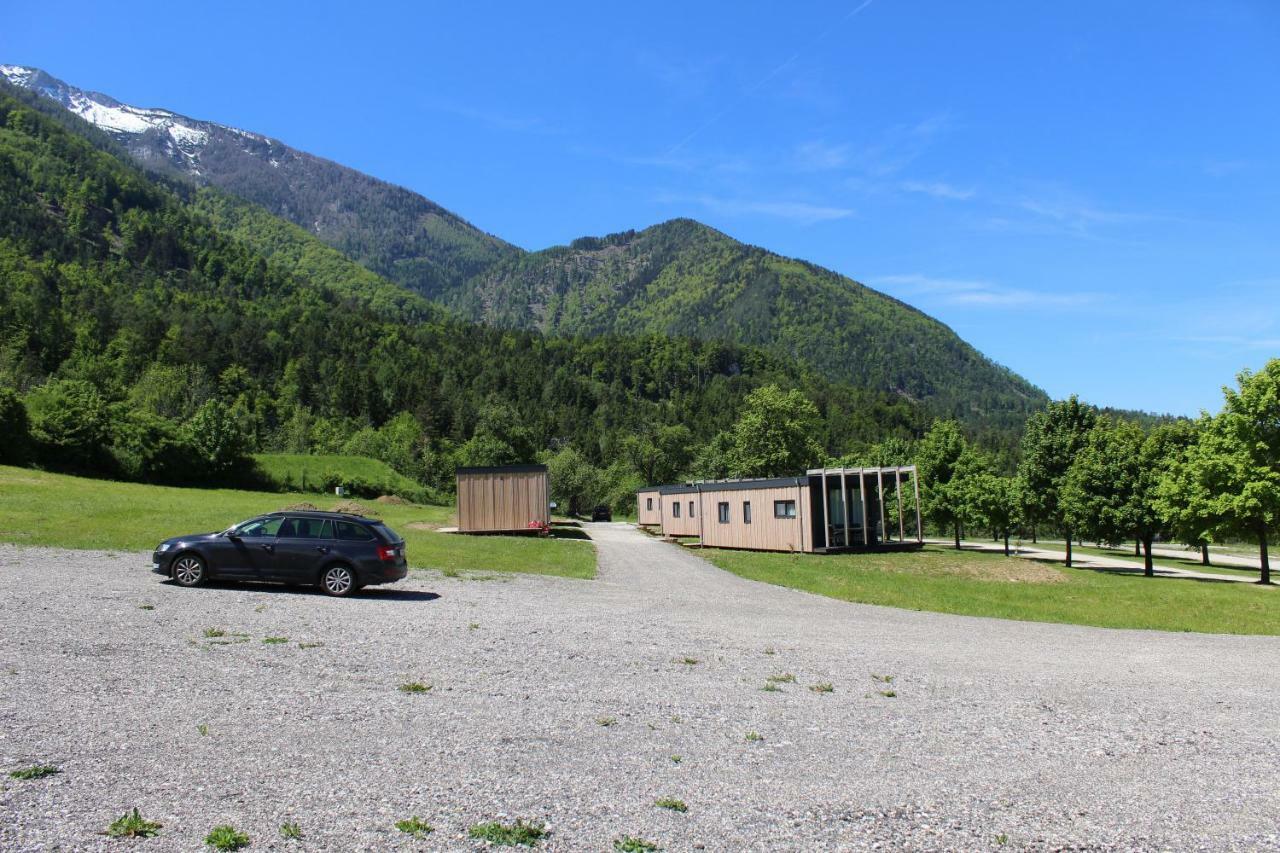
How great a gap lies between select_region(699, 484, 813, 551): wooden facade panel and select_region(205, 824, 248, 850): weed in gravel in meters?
32.4

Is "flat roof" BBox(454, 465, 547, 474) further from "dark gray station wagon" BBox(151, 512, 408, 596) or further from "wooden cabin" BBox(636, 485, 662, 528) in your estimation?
"dark gray station wagon" BBox(151, 512, 408, 596)

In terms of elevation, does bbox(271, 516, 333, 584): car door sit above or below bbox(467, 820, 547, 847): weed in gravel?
above

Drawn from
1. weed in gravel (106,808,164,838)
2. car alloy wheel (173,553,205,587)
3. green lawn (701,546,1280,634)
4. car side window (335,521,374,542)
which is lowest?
green lawn (701,546,1280,634)

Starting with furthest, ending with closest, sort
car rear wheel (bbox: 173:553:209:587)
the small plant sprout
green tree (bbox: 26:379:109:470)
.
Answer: green tree (bbox: 26:379:109:470)
car rear wheel (bbox: 173:553:209:587)
the small plant sprout

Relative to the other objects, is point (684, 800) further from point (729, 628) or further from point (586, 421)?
point (586, 421)

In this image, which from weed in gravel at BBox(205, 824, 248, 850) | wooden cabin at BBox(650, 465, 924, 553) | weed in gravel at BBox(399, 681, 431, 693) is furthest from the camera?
wooden cabin at BBox(650, 465, 924, 553)

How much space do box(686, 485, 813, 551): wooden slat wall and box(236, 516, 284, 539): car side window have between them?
2478 centimetres

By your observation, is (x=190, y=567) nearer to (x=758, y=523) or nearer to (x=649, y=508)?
(x=758, y=523)

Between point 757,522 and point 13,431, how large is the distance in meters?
51.5

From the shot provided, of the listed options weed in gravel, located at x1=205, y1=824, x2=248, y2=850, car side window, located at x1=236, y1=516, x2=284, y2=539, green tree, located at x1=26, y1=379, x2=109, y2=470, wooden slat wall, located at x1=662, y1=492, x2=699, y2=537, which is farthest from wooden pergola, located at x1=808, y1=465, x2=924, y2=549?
green tree, located at x1=26, y1=379, x2=109, y2=470

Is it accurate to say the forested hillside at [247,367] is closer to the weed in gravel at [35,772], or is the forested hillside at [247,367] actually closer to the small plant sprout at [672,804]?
the weed in gravel at [35,772]

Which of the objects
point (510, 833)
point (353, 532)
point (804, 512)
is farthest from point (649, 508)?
point (510, 833)

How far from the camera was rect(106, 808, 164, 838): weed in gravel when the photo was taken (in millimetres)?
4266

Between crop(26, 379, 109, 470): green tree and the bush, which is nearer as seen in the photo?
the bush
